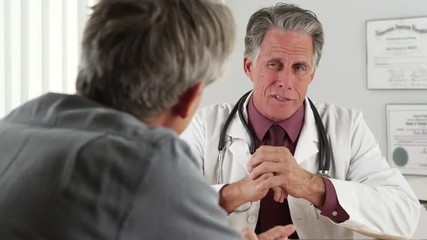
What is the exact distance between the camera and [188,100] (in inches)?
33.8

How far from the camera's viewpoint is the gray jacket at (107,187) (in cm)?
67

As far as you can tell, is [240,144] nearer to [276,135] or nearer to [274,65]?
[276,135]

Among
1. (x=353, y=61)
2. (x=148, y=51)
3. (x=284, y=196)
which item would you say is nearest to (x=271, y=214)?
(x=284, y=196)

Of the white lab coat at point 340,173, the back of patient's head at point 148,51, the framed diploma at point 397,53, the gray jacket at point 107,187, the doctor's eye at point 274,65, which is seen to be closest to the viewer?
the gray jacket at point 107,187

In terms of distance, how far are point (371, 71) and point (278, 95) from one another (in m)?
1.05

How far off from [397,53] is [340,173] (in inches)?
40.4

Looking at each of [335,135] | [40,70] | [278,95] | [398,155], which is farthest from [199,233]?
[398,155]

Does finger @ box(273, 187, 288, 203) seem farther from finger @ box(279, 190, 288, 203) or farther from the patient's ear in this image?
the patient's ear

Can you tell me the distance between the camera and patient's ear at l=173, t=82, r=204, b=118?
85cm

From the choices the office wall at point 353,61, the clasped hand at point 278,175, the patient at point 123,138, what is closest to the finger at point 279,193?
the clasped hand at point 278,175

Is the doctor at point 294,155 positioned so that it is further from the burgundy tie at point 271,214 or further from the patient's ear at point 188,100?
the patient's ear at point 188,100

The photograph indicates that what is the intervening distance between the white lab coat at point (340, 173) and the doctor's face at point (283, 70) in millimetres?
120

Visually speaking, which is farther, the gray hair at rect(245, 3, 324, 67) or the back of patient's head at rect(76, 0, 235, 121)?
the gray hair at rect(245, 3, 324, 67)

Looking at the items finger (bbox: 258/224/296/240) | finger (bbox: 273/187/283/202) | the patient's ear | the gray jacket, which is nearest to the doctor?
finger (bbox: 273/187/283/202)
